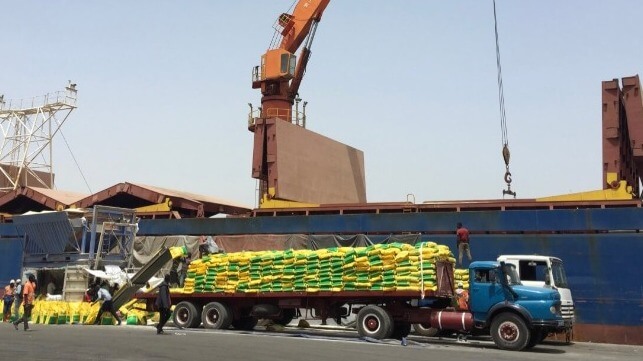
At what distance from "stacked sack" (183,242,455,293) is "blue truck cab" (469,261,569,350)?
1.29 meters

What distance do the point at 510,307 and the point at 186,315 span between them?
1031 cm

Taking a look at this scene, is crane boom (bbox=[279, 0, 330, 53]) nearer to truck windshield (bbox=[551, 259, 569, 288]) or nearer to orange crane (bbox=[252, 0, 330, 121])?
orange crane (bbox=[252, 0, 330, 121])

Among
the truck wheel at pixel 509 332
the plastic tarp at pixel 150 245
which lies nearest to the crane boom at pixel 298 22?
the plastic tarp at pixel 150 245

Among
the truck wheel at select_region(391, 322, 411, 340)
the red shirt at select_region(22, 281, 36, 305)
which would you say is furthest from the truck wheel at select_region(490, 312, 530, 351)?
the red shirt at select_region(22, 281, 36, 305)

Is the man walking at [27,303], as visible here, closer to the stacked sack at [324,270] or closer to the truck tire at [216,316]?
the stacked sack at [324,270]

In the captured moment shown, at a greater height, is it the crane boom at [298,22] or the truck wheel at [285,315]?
the crane boom at [298,22]

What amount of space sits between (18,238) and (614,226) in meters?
27.4

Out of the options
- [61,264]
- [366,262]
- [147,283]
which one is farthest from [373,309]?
[61,264]

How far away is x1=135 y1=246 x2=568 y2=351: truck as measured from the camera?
1552cm

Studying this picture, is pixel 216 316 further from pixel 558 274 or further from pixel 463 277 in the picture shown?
Result: pixel 558 274

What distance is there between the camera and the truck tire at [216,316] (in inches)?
745

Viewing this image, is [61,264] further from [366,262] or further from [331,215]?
[366,262]

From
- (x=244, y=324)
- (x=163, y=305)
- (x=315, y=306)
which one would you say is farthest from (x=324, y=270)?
(x=163, y=305)

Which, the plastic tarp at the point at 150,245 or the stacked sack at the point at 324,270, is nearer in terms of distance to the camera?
the stacked sack at the point at 324,270
